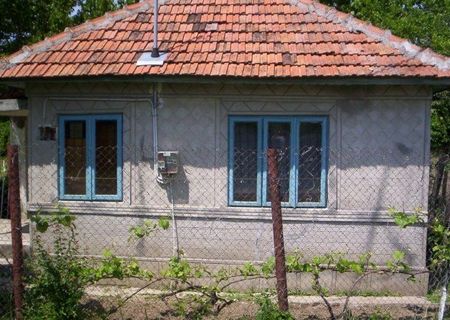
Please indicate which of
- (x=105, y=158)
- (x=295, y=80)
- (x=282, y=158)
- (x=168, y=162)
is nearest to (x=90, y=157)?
(x=105, y=158)

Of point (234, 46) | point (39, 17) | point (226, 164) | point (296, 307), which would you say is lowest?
point (296, 307)

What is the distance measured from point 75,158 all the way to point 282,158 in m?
3.00

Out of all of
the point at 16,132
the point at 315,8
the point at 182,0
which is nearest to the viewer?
the point at 315,8

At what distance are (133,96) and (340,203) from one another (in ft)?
10.7

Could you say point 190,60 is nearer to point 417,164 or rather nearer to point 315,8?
point 315,8

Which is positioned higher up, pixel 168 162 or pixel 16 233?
pixel 168 162

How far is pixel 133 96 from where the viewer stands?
7301 mm

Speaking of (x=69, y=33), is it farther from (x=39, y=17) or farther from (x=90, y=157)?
(x=39, y=17)

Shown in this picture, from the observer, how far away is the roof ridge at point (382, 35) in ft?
22.4

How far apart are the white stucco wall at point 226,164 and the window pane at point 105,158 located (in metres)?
0.18

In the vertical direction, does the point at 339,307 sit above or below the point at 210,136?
below

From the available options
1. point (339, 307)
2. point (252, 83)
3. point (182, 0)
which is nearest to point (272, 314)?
point (339, 307)

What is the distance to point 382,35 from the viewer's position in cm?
745

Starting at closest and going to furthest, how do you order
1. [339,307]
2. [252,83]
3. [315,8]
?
[339,307], [252,83], [315,8]
